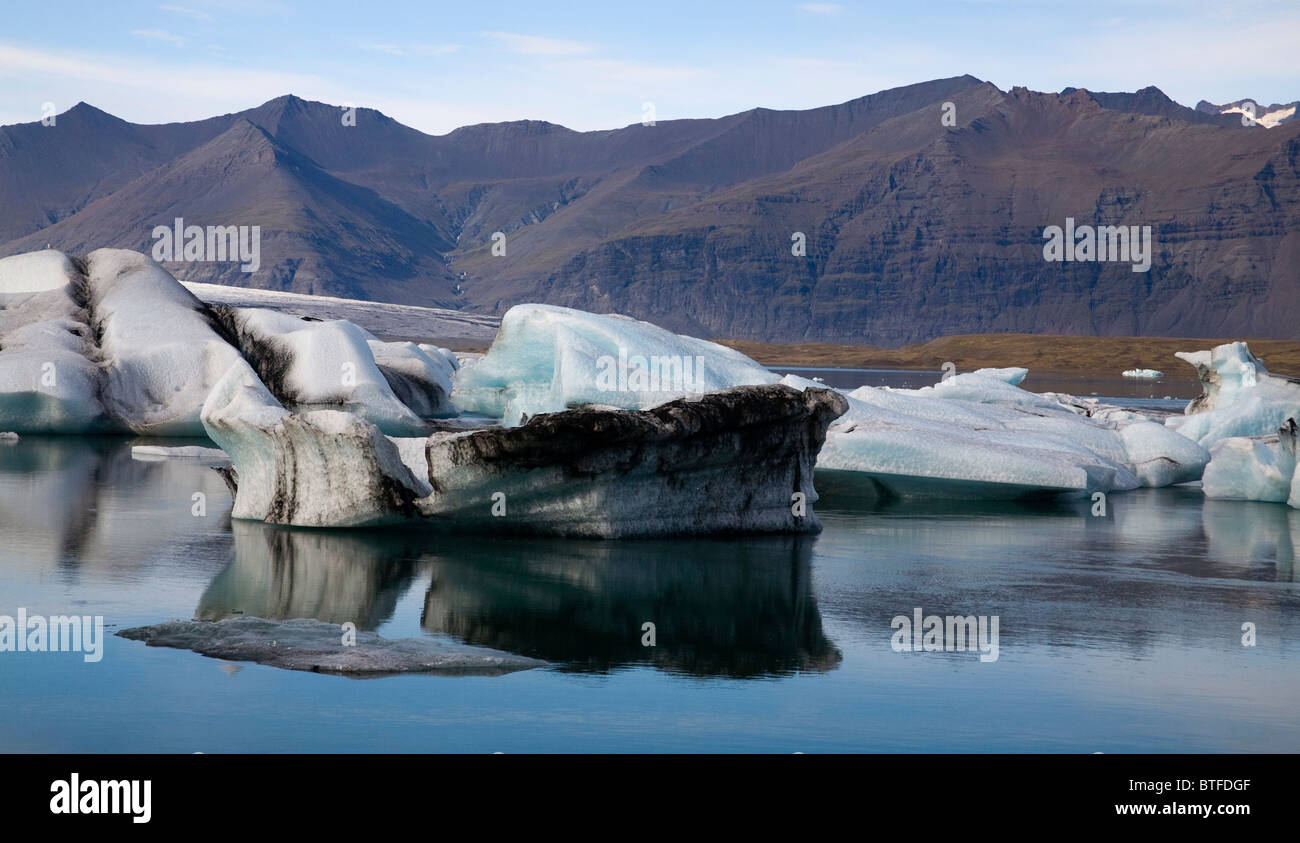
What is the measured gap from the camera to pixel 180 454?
19.3 metres

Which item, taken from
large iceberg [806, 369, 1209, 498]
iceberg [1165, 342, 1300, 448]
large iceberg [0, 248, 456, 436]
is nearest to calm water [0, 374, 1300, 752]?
large iceberg [806, 369, 1209, 498]

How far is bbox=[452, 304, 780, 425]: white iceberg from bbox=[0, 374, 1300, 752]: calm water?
375 centimetres

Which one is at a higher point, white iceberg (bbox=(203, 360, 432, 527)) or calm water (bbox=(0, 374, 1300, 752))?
white iceberg (bbox=(203, 360, 432, 527))

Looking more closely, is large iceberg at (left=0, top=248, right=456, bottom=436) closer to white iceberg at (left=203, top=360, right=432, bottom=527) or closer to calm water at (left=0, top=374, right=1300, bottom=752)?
calm water at (left=0, top=374, right=1300, bottom=752)

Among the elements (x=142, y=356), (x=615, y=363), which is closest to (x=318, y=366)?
(x=142, y=356)

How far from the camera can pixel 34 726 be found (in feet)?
18.1

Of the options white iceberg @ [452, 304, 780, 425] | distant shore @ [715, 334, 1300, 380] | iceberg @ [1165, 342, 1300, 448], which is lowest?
iceberg @ [1165, 342, 1300, 448]

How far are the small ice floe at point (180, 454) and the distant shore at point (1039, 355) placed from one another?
2997 inches

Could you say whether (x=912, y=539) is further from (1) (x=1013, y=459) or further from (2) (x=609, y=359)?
(2) (x=609, y=359)

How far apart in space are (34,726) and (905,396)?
14.9m

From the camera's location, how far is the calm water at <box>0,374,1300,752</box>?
18.5 ft

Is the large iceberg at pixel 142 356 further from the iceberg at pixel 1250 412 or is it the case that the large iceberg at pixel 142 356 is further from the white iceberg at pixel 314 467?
the iceberg at pixel 1250 412

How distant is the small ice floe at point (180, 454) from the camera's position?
18.5m

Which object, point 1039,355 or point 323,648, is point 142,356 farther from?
point 1039,355
